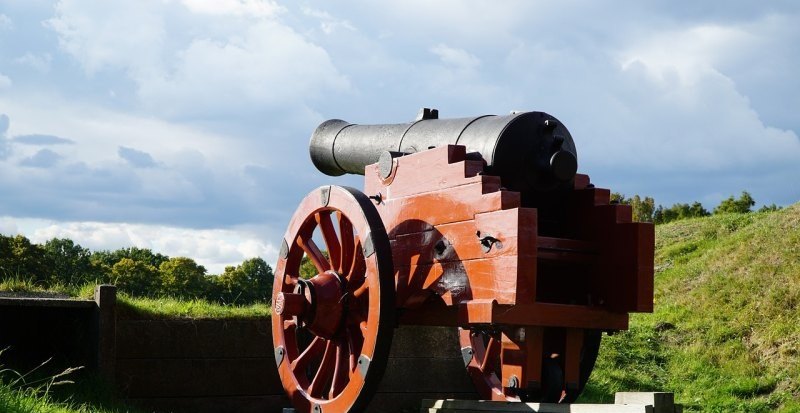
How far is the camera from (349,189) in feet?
20.8

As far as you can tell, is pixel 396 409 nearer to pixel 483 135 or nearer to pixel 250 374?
pixel 250 374

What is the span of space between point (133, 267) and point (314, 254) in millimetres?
14355

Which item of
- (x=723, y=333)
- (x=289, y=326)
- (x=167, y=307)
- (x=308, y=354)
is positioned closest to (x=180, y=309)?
(x=167, y=307)

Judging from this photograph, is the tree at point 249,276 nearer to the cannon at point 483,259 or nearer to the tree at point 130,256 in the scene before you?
the tree at point 130,256

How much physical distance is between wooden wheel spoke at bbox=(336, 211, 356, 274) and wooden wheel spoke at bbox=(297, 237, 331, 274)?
0.63 feet

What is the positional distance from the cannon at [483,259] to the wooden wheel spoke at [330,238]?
0.05 m

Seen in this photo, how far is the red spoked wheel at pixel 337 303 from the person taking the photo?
5922 mm

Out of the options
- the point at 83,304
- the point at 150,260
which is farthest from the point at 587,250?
the point at 150,260

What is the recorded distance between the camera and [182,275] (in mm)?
19797

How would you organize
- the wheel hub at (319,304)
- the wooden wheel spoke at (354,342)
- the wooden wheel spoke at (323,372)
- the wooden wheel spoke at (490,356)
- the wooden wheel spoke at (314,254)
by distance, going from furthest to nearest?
1. the wooden wheel spoke at (490,356)
2. the wooden wheel spoke at (314,254)
3. the wooden wheel spoke at (323,372)
4. the wheel hub at (319,304)
5. the wooden wheel spoke at (354,342)

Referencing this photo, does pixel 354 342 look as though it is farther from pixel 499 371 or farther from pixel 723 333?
pixel 723 333

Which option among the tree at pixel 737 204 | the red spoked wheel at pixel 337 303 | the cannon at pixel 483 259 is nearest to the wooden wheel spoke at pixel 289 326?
the red spoked wheel at pixel 337 303

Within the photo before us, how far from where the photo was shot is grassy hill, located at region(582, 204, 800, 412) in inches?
376

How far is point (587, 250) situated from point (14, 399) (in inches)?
128
